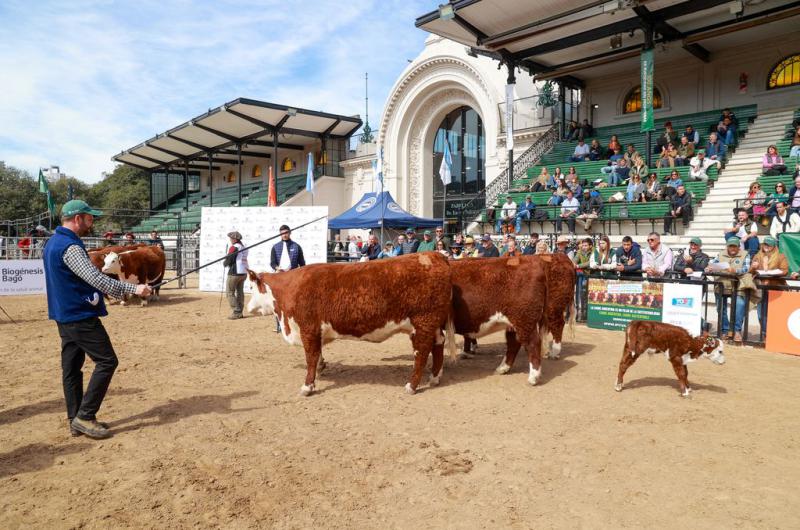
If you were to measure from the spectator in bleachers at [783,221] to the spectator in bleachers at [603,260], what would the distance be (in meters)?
4.32

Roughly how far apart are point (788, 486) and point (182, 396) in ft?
18.9

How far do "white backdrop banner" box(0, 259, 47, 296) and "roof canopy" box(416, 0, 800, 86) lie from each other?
46.9 feet

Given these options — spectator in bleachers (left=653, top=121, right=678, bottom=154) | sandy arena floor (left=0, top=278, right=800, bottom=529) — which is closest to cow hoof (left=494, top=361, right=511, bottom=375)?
sandy arena floor (left=0, top=278, right=800, bottom=529)

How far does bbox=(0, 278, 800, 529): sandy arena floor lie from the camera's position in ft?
11.0

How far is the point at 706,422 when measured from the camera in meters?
4.96

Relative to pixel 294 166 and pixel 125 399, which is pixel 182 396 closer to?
pixel 125 399

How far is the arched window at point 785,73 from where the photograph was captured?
16.9 metres

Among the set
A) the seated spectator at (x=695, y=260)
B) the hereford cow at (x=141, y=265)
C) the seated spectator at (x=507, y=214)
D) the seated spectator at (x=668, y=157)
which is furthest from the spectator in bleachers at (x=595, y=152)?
the hereford cow at (x=141, y=265)

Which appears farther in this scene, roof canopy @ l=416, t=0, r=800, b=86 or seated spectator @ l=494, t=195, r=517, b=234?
seated spectator @ l=494, t=195, r=517, b=234

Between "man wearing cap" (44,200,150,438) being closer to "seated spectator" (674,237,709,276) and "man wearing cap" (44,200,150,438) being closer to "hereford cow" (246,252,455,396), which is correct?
"hereford cow" (246,252,455,396)

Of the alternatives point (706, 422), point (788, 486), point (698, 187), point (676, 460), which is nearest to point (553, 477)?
point (676, 460)

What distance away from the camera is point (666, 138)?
56.3ft

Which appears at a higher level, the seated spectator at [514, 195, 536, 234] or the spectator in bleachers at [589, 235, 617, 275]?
the seated spectator at [514, 195, 536, 234]

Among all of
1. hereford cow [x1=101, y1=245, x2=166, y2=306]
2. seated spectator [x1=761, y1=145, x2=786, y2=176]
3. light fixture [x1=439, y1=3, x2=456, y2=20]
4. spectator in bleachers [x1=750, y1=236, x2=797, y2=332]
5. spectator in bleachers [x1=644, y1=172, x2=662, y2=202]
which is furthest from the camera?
light fixture [x1=439, y1=3, x2=456, y2=20]
